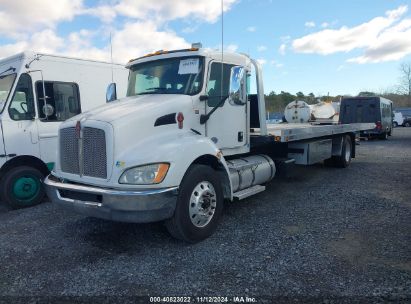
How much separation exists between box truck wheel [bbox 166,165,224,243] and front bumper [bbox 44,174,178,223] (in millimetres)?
199

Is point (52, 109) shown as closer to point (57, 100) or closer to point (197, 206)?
point (57, 100)

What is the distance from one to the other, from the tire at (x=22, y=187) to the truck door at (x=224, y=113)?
4.05 m

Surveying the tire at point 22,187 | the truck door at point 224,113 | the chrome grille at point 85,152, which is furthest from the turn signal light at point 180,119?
the tire at point 22,187

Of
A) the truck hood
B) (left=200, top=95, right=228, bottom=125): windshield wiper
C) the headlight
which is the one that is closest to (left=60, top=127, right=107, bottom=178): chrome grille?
the truck hood

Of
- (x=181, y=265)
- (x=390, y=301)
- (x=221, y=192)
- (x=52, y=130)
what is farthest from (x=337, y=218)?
(x=52, y=130)

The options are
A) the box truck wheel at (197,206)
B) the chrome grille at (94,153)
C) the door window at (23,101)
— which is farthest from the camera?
the door window at (23,101)

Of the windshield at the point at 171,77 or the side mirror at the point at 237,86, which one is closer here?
the windshield at the point at 171,77

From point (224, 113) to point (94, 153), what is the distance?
2.25 meters

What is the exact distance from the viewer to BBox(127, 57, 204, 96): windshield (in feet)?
17.1

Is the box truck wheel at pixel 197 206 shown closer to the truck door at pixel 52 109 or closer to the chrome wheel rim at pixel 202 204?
the chrome wheel rim at pixel 202 204

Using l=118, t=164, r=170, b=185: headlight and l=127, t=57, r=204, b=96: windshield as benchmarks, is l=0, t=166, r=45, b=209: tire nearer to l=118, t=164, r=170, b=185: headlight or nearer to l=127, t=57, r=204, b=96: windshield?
l=127, t=57, r=204, b=96: windshield

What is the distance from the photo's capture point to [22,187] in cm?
684

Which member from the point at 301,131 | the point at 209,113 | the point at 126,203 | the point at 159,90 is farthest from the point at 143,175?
the point at 301,131

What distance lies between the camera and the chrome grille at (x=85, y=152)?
13.8 feet
